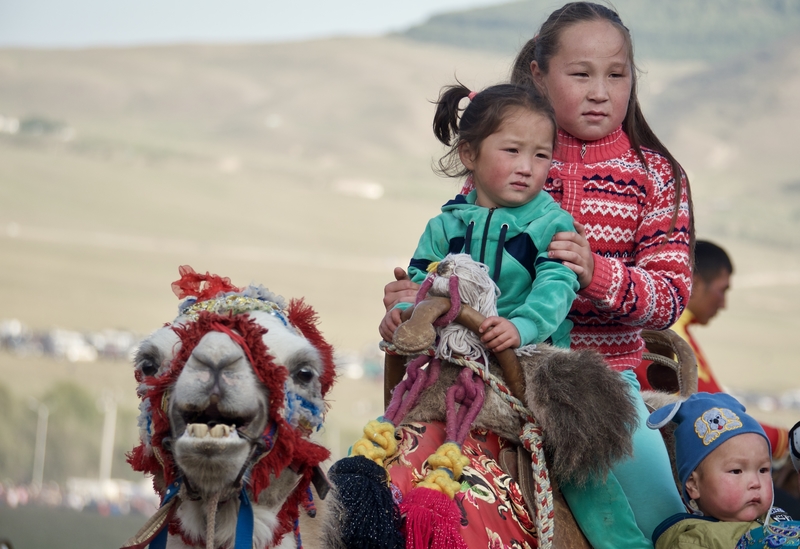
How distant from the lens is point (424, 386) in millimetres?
3623

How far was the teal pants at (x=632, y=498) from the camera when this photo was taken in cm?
354

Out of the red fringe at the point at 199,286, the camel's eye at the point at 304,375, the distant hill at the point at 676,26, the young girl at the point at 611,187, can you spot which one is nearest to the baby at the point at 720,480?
the young girl at the point at 611,187

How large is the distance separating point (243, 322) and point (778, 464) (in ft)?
23.7

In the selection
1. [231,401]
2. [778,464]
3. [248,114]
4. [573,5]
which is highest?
[248,114]

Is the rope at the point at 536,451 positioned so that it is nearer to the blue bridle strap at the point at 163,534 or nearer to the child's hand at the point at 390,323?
the child's hand at the point at 390,323

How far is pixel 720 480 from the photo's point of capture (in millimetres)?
3502

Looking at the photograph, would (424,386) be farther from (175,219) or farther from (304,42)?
(304,42)

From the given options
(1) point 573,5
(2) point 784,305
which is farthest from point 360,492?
(2) point 784,305

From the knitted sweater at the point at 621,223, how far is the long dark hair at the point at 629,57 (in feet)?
0.15

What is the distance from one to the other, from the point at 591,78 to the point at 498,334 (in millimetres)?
1318

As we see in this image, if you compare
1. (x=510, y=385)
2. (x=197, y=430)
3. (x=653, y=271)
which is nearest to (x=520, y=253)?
(x=510, y=385)

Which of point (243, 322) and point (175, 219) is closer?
point (243, 322)

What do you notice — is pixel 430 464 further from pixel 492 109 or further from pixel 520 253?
pixel 492 109

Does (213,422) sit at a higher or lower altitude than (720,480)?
higher
